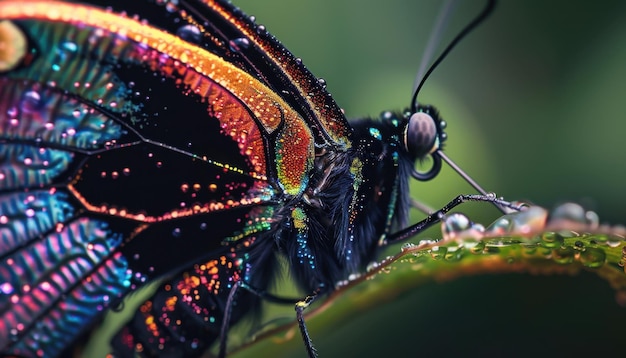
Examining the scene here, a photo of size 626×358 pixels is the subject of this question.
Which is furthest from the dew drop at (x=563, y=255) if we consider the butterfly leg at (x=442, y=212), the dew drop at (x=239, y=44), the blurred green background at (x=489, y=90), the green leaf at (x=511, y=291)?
the dew drop at (x=239, y=44)

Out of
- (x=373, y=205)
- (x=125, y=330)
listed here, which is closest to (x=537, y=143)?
(x=373, y=205)

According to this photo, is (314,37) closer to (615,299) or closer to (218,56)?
(218,56)

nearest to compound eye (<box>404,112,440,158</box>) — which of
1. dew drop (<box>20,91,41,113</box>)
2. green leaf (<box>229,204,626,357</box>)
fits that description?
green leaf (<box>229,204,626,357</box>)

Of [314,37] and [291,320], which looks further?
[314,37]

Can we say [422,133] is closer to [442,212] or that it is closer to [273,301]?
[442,212]

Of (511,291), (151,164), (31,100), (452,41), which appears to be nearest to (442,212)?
(452,41)
